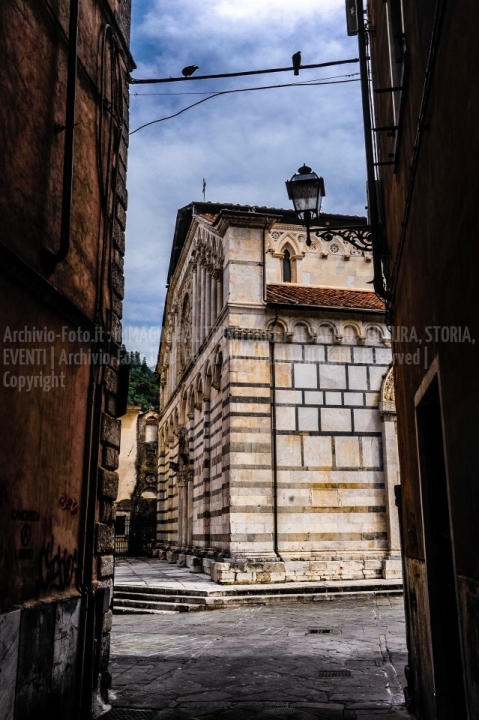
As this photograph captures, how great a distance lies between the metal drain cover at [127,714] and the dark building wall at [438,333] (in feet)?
7.26

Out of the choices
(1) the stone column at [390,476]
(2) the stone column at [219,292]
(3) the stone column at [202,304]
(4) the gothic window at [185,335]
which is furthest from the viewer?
(4) the gothic window at [185,335]

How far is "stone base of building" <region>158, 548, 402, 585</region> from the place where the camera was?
50.8 feet

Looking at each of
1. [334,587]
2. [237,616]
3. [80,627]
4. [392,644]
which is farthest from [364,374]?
[80,627]

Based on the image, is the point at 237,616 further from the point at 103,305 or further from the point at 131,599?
the point at 103,305

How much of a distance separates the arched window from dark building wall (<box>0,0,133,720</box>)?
1426 centimetres

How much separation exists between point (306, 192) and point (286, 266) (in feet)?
41.0

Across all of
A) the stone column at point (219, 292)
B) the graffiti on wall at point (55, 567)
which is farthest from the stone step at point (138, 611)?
the stone column at point (219, 292)

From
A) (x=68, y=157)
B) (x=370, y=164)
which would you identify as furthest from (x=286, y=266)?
(x=68, y=157)

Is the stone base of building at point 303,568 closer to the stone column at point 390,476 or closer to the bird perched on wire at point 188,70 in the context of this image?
the stone column at point 390,476

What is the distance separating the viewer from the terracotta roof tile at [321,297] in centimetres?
1781

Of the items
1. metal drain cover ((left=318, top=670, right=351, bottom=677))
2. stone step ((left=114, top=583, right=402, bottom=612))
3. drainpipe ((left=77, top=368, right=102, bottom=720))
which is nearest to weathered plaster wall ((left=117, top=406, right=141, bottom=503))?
stone step ((left=114, top=583, right=402, bottom=612))

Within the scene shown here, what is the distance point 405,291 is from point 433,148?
1943mm

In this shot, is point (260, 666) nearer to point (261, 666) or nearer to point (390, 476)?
point (261, 666)

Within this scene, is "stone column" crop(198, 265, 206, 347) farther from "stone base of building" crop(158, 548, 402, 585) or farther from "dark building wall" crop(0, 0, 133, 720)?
"dark building wall" crop(0, 0, 133, 720)
